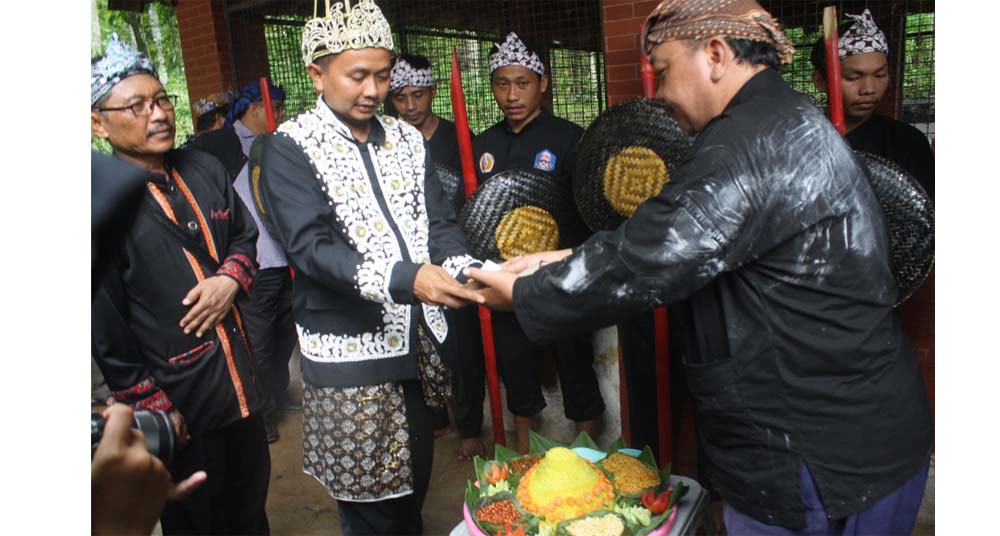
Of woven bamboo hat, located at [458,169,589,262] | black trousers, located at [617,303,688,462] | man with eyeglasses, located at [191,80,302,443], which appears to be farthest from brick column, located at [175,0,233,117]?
black trousers, located at [617,303,688,462]

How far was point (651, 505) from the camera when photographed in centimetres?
210

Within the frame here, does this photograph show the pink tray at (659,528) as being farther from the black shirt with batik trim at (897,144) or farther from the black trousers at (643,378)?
the black shirt with batik trim at (897,144)

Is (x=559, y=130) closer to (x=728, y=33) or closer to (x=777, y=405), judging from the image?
(x=728, y=33)

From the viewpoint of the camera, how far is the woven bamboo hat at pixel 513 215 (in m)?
3.02

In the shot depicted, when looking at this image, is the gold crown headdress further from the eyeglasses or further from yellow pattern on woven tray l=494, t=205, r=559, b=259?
yellow pattern on woven tray l=494, t=205, r=559, b=259

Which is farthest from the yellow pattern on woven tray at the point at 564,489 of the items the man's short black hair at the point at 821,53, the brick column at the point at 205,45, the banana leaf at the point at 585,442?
the brick column at the point at 205,45

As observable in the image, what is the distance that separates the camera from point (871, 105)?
293 cm

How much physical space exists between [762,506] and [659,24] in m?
1.22

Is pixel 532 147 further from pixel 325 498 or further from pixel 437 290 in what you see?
pixel 325 498

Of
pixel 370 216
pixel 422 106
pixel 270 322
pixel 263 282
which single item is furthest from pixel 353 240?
pixel 270 322

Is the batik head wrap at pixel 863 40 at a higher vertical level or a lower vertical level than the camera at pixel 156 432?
higher

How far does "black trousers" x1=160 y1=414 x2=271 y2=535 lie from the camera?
2537 millimetres

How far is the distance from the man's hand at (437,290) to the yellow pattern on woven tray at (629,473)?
2.40 feet

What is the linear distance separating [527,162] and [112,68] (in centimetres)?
200
